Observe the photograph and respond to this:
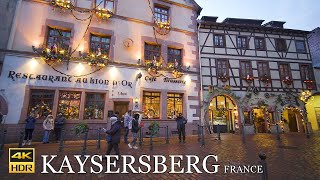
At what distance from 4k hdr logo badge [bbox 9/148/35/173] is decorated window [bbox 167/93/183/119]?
10256 mm

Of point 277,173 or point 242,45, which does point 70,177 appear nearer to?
point 277,173

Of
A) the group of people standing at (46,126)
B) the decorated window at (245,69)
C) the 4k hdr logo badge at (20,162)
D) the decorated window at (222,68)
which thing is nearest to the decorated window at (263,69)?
the decorated window at (245,69)

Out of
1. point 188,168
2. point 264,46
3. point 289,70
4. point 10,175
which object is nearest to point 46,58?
point 10,175

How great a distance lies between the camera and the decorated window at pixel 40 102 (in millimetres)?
11369

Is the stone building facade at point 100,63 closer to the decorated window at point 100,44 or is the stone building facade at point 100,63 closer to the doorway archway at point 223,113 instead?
the decorated window at point 100,44

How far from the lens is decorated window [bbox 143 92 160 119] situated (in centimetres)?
1416

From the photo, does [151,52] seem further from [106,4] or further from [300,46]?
[300,46]

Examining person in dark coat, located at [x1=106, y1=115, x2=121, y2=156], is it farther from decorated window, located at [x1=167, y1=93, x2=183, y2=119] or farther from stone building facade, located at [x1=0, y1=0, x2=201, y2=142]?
decorated window, located at [x1=167, y1=93, x2=183, y2=119]

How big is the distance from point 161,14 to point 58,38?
863 cm

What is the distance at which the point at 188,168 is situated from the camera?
5574 mm

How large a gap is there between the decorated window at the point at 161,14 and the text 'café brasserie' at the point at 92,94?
5.26 metres

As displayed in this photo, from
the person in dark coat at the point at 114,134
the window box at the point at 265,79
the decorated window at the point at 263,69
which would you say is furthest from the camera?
the decorated window at the point at 263,69

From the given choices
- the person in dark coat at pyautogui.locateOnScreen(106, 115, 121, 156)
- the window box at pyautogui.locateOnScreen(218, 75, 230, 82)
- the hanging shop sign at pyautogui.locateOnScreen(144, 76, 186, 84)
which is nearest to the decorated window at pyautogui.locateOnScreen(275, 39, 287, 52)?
the window box at pyautogui.locateOnScreen(218, 75, 230, 82)

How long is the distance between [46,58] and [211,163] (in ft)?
37.3
